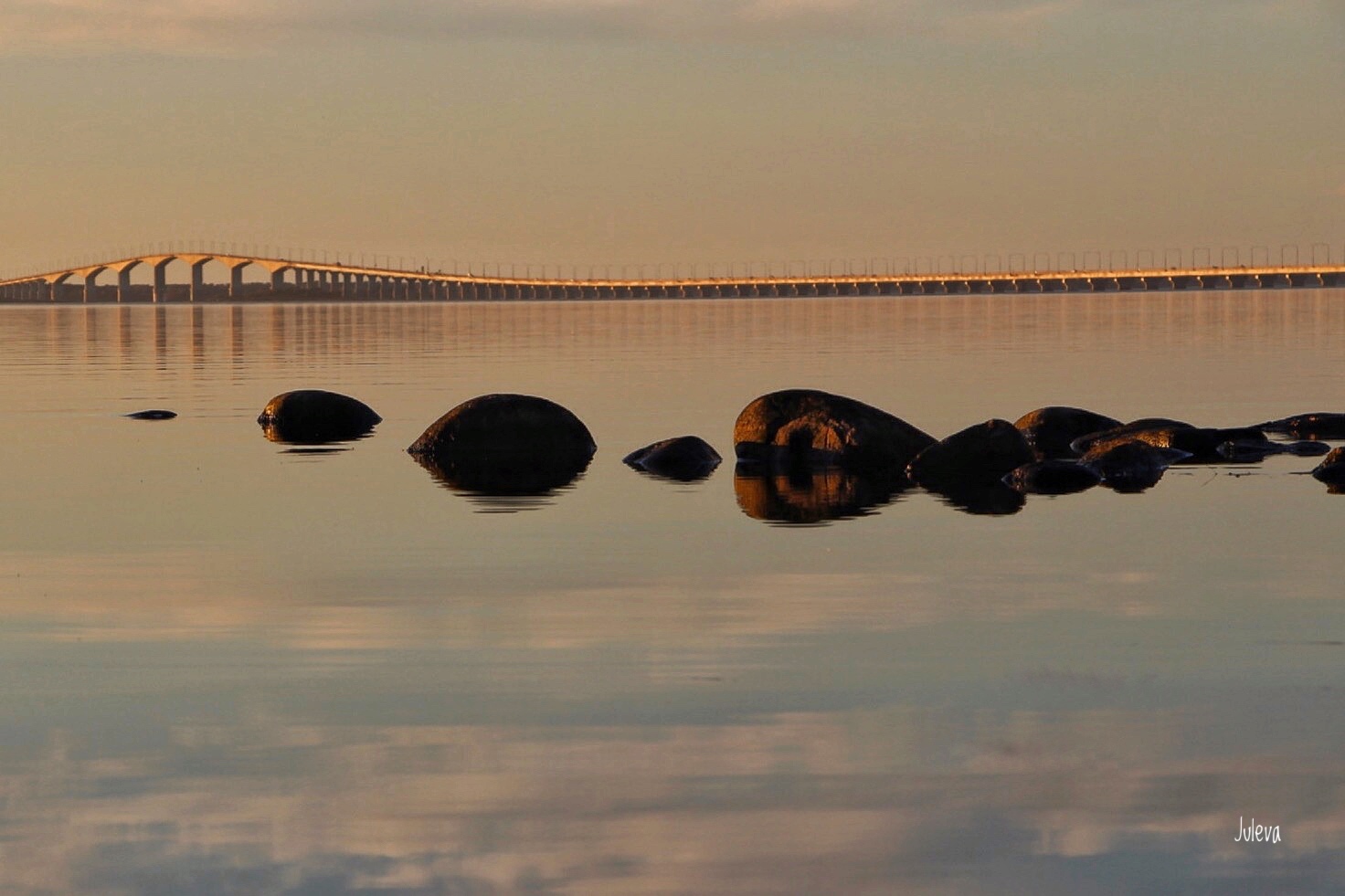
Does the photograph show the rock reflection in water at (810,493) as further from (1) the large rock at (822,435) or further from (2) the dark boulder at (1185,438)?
(2) the dark boulder at (1185,438)

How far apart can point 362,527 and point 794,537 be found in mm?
3730

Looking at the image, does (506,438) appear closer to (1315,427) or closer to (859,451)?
(859,451)

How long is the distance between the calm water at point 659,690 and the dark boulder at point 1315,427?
17.6ft

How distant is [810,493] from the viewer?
64.3 ft

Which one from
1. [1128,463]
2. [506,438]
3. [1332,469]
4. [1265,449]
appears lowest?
[1332,469]

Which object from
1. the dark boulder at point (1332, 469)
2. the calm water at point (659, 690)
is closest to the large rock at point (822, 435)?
the calm water at point (659, 690)

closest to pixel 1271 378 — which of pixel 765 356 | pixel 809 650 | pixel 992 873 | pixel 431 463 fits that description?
pixel 765 356

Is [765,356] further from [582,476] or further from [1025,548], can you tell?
[1025,548]

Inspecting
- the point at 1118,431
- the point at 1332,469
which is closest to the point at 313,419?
the point at 1118,431

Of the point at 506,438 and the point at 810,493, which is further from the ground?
the point at 506,438

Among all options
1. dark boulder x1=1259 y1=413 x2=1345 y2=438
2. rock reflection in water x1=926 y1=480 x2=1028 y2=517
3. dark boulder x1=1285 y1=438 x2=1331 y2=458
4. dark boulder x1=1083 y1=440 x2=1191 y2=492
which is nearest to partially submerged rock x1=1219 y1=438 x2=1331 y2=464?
dark boulder x1=1285 y1=438 x2=1331 y2=458

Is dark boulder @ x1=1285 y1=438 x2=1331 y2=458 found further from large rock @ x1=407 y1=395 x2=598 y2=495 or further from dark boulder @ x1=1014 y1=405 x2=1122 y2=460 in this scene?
large rock @ x1=407 y1=395 x2=598 y2=495

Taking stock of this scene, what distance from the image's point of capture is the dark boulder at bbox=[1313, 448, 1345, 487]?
66.5 feet

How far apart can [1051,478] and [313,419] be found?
11996 millimetres
